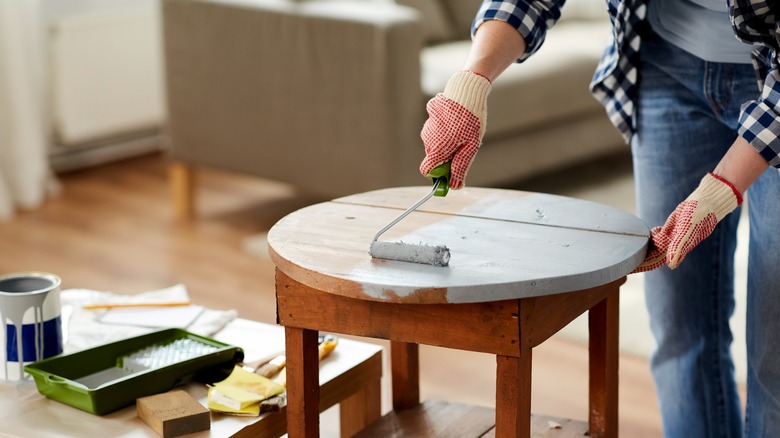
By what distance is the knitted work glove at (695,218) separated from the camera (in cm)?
111

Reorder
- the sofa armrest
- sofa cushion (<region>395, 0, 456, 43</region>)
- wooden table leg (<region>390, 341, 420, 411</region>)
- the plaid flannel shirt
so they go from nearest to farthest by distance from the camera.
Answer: the plaid flannel shirt → wooden table leg (<region>390, 341, 420, 411</region>) → the sofa armrest → sofa cushion (<region>395, 0, 456, 43</region>)

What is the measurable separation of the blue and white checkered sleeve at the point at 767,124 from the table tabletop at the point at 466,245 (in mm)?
149

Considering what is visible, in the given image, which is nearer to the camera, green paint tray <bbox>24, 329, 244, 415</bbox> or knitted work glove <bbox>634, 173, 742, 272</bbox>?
knitted work glove <bbox>634, 173, 742, 272</bbox>

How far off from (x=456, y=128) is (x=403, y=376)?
41cm

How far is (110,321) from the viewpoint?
61.0 inches

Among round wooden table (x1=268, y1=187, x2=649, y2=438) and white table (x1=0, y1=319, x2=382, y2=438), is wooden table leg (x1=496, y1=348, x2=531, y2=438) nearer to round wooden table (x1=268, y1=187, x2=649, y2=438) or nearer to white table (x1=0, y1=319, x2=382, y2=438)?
round wooden table (x1=268, y1=187, x2=649, y2=438)

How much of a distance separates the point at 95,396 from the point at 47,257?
162 cm

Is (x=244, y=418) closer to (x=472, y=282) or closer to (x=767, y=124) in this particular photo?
(x=472, y=282)

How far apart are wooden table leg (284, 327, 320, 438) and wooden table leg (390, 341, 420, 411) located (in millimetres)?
229

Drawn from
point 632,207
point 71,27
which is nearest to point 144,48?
point 71,27

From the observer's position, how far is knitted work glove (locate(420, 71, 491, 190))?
3.76 feet

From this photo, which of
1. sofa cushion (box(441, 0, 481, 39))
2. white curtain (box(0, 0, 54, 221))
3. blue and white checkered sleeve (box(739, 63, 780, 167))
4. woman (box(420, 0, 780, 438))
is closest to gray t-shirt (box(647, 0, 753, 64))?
woman (box(420, 0, 780, 438))

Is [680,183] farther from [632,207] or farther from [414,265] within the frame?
[632,207]

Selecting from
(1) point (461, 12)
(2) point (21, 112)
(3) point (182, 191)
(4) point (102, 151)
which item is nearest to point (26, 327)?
(3) point (182, 191)
